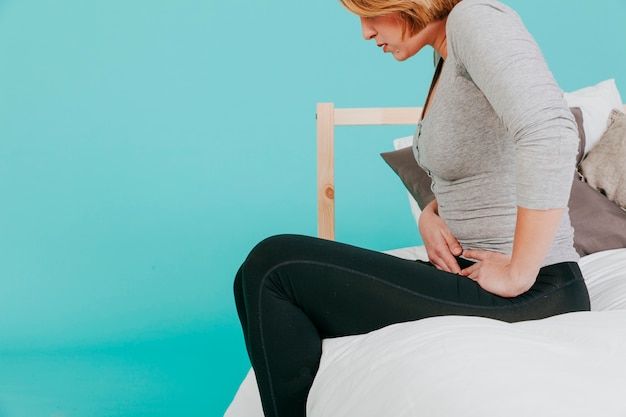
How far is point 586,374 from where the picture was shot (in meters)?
0.89

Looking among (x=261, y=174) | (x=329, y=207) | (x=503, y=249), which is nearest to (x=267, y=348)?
(x=503, y=249)

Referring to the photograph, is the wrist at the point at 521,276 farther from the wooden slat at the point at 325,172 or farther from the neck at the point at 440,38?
the wooden slat at the point at 325,172

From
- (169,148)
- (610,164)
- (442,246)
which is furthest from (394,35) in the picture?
(169,148)

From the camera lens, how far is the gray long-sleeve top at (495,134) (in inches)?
39.3

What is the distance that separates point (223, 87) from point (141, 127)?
0.38 meters

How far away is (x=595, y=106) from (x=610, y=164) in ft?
0.94

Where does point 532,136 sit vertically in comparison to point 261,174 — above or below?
below

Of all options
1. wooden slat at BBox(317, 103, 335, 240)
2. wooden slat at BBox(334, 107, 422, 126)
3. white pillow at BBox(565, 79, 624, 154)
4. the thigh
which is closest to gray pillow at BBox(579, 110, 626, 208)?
white pillow at BBox(565, 79, 624, 154)

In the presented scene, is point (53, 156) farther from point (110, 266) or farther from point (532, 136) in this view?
point (532, 136)

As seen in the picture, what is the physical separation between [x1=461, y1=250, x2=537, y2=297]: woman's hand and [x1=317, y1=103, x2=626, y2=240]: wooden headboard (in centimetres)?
100

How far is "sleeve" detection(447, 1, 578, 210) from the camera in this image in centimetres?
99

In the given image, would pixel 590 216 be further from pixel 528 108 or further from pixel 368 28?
pixel 528 108

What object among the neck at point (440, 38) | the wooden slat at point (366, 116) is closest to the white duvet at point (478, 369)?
the neck at point (440, 38)

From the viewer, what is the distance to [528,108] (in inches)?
38.8
